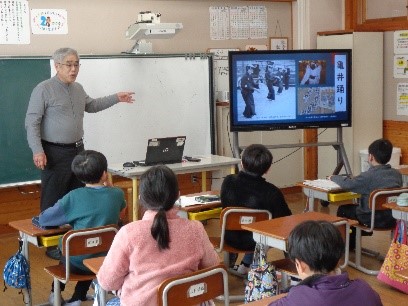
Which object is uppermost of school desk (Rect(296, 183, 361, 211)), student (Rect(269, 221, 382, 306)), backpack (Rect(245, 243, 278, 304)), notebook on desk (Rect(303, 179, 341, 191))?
student (Rect(269, 221, 382, 306))

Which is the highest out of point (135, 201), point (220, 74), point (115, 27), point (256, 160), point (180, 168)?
point (115, 27)

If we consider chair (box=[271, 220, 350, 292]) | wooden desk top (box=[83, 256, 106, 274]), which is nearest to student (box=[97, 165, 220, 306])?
wooden desk top (box=[83, 256, 106, 274])

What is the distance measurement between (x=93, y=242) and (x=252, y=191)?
3.74 ft

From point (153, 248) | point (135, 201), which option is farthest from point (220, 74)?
point (153, 248)

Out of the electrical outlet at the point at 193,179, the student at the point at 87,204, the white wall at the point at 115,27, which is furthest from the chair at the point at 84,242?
the electrical outlet at the point at 193,179

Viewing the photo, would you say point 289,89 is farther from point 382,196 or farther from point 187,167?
point 382,196

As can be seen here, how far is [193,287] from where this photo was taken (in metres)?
2.76

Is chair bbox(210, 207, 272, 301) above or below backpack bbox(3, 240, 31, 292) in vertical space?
above

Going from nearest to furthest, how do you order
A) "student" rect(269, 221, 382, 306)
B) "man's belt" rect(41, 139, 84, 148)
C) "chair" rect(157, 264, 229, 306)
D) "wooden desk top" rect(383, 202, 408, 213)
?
"student" rect(269, 221, 382, 306)
"chair" rect(157, 264, 229, 306)
"wooden desk top" rect(383, 202, 408, 213)
"man's belt" rect(41, 139, 84, 148)

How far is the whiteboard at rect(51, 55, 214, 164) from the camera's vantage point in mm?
6547

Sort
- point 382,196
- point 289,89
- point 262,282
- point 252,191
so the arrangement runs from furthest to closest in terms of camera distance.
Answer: point 289,89 < point 382,196 < point 252,191 < point 262,282

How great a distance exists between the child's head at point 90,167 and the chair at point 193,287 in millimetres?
1298

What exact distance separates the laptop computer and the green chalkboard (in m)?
1.16

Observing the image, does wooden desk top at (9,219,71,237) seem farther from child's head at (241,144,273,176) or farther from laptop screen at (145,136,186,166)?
laptop screen at (145,136,186,166)
